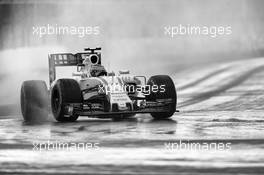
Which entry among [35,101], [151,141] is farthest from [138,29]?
[151,141]

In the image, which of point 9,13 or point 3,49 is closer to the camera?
point 3,49

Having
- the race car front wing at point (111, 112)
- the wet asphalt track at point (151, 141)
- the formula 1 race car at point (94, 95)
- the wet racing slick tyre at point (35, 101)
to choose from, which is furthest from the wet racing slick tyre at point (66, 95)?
the wet racing slick tyre at point (35, 101)

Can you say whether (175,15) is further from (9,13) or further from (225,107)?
(225,107)

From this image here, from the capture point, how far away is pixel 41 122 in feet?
67.1

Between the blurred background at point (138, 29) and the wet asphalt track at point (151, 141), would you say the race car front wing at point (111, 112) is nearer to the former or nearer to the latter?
the wet asphalt track at point (151, 141)

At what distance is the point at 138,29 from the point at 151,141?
3111 centimetres

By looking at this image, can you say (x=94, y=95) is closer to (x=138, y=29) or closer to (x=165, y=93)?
(x=165, y=93)

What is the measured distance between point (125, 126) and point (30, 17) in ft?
96.4

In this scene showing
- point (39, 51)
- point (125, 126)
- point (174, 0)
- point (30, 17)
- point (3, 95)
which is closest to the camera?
point (125, 126)

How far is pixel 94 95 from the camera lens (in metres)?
20.0

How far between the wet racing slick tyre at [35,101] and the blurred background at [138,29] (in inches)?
714

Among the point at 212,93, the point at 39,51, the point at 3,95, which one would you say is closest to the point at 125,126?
the point at 212,93

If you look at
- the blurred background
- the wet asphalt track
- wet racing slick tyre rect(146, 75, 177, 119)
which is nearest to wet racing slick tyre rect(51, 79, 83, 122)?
the wet asphalt track

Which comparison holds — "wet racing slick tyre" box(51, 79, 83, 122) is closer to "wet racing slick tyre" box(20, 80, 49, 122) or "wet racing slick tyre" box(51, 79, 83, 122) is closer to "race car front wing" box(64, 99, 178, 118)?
"race car front wing" box(64, 99, 178, 118)
